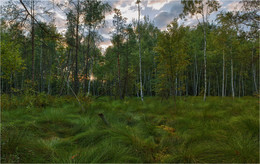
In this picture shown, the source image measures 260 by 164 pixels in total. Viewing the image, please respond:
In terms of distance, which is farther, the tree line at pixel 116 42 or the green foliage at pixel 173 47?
the green foliage at pixel 173 47

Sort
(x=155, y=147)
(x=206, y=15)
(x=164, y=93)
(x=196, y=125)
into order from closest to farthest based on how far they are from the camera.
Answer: (x=155, y=147)
(x=196, y=125)
(x=164, y=93)
(x=206, y=15)

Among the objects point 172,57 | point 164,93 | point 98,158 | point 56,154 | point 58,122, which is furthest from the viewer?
point 164,93

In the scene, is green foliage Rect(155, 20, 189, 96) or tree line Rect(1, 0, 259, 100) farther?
green foliage Rect(155, 20, 189, 96)

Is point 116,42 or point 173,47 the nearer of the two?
point 173,47

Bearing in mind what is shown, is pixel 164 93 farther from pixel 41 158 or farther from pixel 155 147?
pixel 41 158

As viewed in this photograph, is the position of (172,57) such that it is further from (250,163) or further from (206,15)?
(206,15)

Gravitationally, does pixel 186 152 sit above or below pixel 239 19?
below

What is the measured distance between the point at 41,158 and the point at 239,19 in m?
10.2

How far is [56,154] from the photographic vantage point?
6.98ft

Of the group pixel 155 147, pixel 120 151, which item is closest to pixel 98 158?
pixel 120 151

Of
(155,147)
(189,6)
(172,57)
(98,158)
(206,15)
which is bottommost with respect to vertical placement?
(155,147)

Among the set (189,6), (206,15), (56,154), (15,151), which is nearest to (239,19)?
(206,15)

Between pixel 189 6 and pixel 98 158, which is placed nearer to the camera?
pixel 98 158

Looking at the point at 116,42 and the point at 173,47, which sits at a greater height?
the point at 116,42
